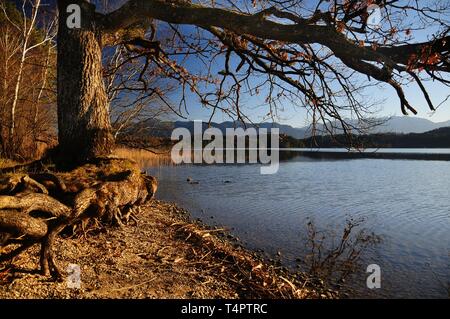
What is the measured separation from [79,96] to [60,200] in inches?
83.1

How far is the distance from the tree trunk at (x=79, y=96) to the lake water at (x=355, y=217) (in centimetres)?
427

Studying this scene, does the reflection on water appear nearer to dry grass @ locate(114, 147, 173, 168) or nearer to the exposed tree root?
the exposed tree root

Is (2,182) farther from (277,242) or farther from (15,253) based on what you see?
(277,242)

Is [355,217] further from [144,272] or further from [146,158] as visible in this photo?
[146,158]

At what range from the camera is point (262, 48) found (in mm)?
7191

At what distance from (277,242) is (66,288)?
5.78 m

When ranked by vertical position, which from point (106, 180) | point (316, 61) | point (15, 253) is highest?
point (316, 61)

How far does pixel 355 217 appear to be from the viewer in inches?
465

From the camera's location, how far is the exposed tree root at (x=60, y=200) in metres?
3.36

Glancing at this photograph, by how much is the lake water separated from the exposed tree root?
3516 millimetres

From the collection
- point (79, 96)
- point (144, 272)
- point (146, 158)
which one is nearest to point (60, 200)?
point (144, 272)

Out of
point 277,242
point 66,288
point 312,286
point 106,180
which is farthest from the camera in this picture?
point 277,242
